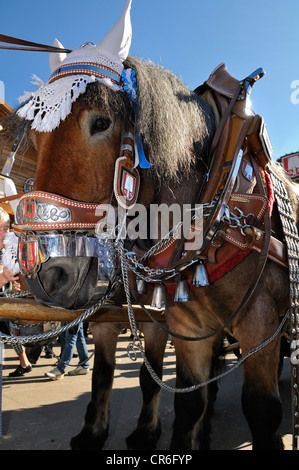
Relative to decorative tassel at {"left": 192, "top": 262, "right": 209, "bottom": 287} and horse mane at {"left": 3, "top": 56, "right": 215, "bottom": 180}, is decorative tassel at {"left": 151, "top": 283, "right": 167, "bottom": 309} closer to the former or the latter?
decorative tassel at {"left": 192, "top": 262, "right": 209, "bottom": 287}

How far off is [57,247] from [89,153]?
1.30 ft

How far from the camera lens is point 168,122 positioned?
5.38 ft

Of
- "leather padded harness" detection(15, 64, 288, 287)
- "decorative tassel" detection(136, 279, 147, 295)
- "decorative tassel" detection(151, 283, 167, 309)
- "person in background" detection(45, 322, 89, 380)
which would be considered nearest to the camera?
"leather padded harness" detection(15, 64, 288, 287)

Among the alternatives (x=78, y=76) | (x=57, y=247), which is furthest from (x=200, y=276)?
(x=78, y=76)

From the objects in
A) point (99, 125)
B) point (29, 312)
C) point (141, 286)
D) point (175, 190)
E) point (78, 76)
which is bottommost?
point (29, 312)

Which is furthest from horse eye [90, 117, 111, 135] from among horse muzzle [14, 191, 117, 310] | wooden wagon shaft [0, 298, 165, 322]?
wooden wagon shaft [0, 298, 165, 322]

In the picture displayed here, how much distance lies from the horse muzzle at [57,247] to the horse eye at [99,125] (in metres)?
0.32

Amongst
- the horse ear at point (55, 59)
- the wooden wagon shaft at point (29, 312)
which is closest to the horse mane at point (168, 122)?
the horse ear at point (55, 59)

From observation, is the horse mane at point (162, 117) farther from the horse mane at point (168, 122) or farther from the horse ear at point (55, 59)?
the horse ear at point (55, 59)

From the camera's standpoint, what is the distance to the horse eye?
1.52 m

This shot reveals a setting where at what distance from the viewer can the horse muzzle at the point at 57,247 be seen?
1.41 metres

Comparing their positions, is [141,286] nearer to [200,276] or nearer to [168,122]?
[200,276]
